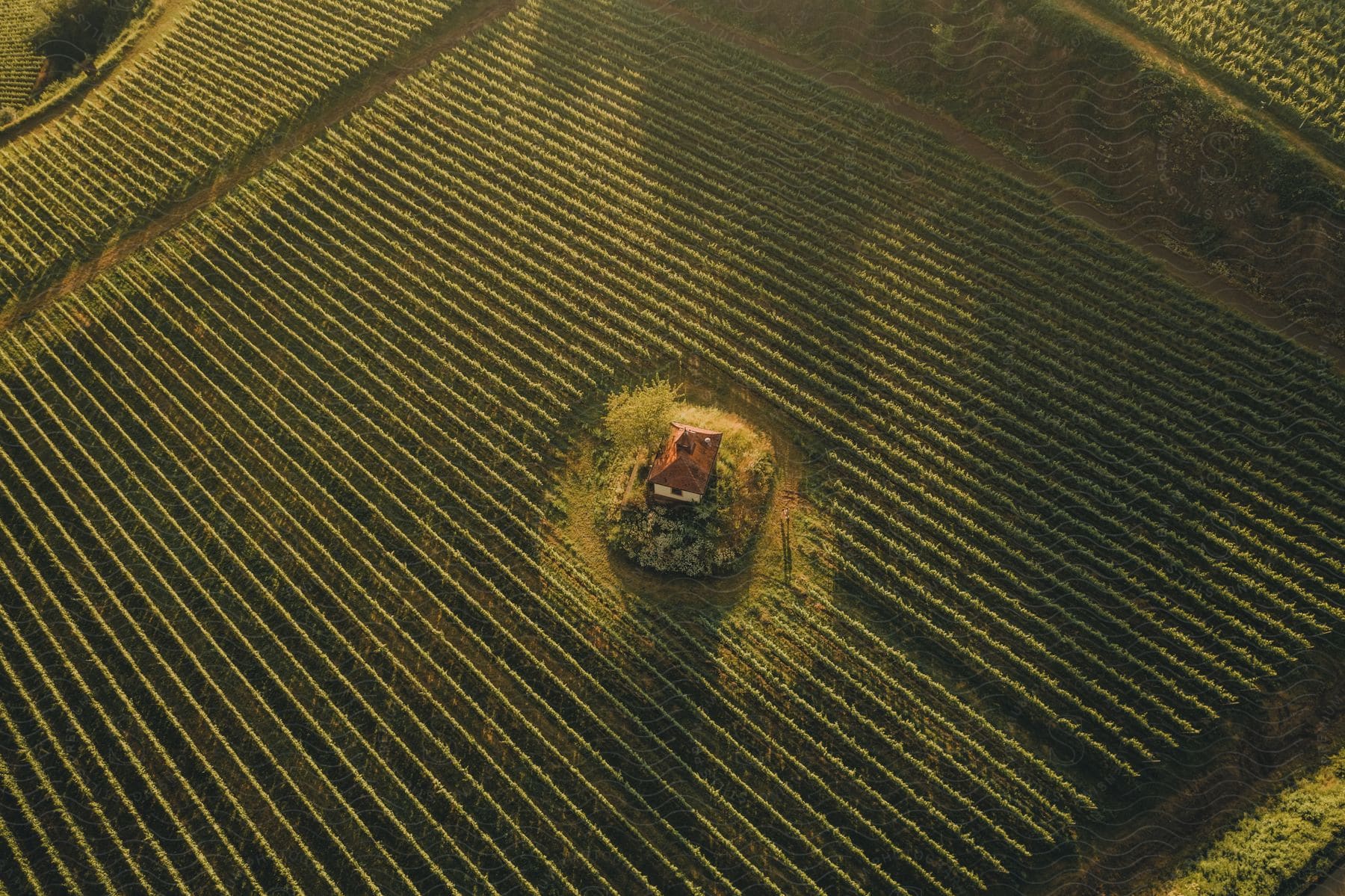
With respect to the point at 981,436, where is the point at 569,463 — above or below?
below

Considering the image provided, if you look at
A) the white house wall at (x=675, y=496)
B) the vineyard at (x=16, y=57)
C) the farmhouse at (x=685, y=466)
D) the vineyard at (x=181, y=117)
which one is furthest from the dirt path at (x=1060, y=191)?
the vineyard at (x=16, y=57)

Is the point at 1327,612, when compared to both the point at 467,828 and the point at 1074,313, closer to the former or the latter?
the point at 1074,313

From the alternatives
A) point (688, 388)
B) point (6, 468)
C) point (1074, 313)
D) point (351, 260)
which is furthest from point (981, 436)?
point (6, 468)

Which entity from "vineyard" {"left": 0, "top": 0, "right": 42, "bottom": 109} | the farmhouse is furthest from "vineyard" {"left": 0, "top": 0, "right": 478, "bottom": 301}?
the farmhouse

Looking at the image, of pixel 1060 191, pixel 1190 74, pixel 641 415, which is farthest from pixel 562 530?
pixel 1190 74

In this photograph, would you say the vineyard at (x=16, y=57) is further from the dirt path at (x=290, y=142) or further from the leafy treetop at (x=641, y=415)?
the leafy treetop at (x=641, y=415)

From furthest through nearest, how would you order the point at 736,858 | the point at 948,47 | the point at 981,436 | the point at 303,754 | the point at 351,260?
1. the point at 948,47
2. the point at 351,260
3. the point at 981,436
4. the point at 303,754
5. the point at 736,858
